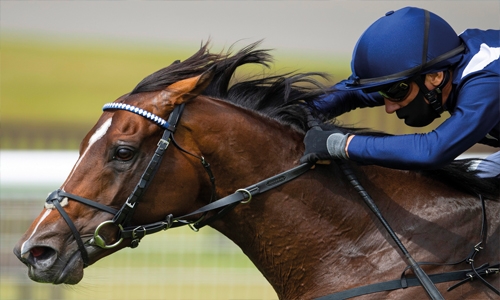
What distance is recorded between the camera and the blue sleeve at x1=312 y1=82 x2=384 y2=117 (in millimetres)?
2740

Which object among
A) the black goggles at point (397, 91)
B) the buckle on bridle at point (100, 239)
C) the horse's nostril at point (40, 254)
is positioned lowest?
the horse's nostril at point (40, 254)

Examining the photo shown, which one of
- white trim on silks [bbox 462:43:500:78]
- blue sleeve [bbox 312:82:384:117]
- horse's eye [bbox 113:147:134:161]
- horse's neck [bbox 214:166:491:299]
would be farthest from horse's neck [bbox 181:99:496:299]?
white trim on silks [bbox 462:43:500:78]

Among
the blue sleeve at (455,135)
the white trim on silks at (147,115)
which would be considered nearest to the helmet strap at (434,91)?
the blue sleeve at (455,135)

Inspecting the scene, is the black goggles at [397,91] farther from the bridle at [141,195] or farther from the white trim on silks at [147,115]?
the white trim on silks at [147,115]

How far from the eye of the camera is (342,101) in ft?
9.13

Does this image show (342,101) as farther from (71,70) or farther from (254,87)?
(71,70)

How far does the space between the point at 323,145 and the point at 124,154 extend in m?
0.78

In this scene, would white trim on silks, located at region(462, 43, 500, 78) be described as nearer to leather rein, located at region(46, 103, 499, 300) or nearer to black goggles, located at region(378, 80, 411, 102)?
black goggles, located at region(378, 80, 411, 102)

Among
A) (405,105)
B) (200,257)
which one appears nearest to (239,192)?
(405,105)

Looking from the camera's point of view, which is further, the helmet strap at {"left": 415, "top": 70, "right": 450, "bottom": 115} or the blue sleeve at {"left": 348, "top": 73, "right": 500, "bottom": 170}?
the helmet strap at {"left": 415, "top": 70, "right": 450, "bottom": 115}

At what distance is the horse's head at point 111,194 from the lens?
220 centimetres

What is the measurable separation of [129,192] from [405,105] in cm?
116

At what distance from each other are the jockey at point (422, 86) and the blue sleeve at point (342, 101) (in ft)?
1.14

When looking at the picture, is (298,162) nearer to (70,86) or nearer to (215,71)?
(215,71)
